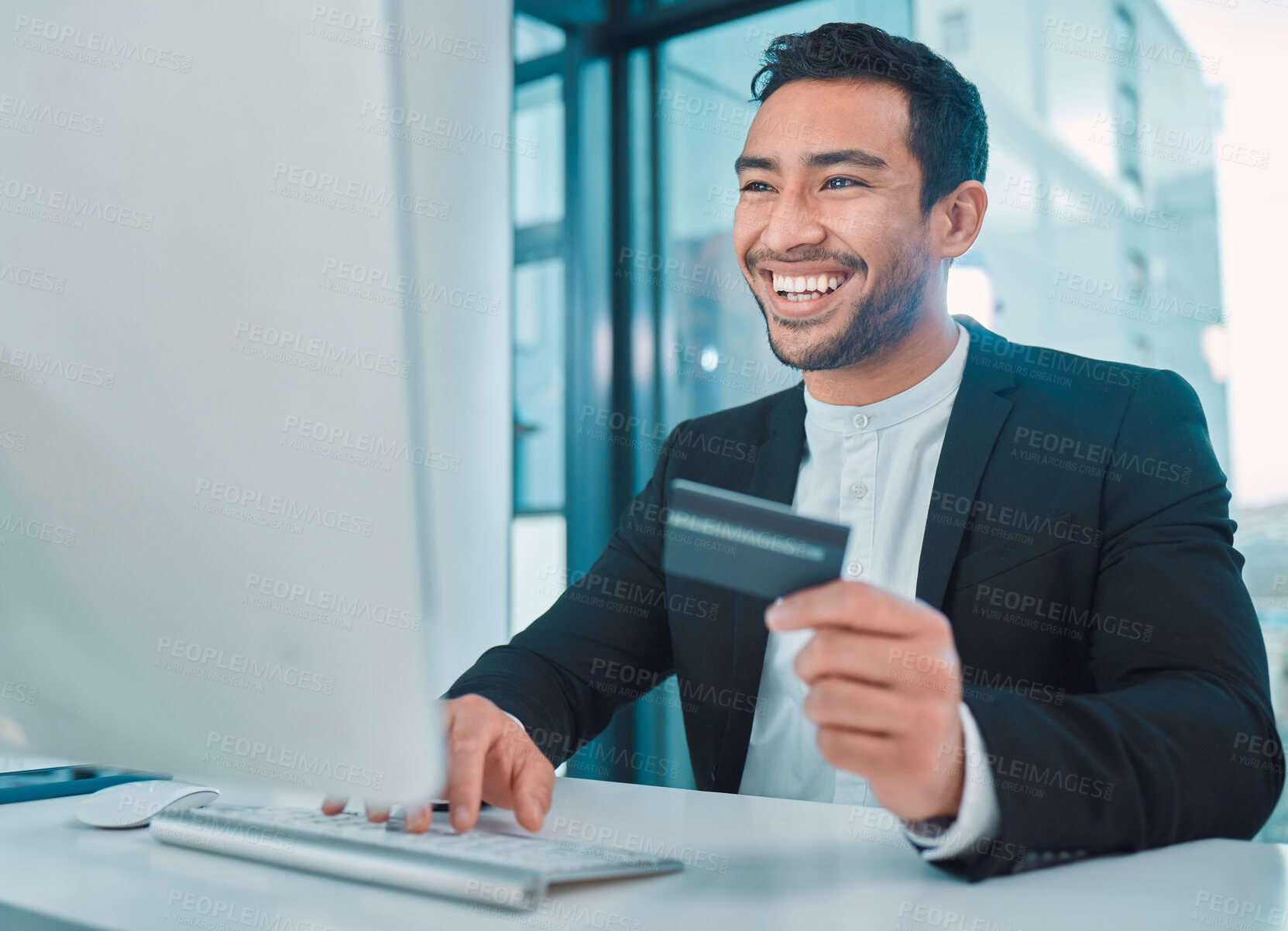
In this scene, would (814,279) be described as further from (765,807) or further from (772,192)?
(765,807)

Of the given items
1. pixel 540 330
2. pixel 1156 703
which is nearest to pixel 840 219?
pixel 1156 703

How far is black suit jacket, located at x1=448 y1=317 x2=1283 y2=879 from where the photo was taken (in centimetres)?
75

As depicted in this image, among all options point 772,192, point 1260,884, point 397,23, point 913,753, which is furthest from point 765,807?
point 772,192

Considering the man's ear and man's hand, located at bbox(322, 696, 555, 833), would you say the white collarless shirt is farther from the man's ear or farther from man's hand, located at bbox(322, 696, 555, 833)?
man's hand, located at bbox(322, 696, 555, 833)

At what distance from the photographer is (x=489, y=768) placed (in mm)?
949

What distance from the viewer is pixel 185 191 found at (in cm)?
40

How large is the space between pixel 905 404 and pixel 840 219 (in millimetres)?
302

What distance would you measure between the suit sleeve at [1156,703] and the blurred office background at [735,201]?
125cm

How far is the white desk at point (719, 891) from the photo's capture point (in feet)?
1.90

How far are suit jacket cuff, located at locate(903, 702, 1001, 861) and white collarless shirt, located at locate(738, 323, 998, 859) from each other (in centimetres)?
59

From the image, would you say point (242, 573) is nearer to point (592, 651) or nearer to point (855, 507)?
point (592, 651)

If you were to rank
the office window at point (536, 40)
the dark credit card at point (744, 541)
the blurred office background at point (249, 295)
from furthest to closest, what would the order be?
the office window at point (536, 40) → the dark credit card at point (744, 541) → the blurred office background at point (249, 295)

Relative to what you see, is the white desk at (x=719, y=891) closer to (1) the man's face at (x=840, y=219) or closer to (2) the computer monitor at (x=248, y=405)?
(2) the computer monitor at (x=248, y=405)

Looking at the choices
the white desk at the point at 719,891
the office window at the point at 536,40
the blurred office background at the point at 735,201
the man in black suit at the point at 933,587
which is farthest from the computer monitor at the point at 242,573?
the office window at the point at 536,40
